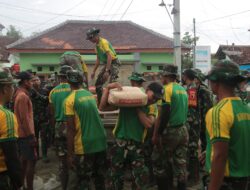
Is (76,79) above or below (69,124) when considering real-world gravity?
above

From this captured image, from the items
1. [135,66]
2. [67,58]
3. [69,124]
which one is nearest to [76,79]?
[69,124]

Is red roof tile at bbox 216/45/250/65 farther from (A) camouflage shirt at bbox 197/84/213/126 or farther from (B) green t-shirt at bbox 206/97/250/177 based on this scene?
(B) green t-shirt at bbox 206/97/250/177

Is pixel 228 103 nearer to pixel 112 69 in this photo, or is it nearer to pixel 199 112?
pixel 199 112

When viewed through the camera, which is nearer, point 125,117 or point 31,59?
point 125,117

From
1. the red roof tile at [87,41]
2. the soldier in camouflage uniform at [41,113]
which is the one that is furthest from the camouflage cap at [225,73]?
the red roof tile at [87,41]

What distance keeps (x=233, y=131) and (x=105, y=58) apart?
497cm

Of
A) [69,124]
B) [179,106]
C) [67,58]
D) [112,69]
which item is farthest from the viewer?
[112,69]

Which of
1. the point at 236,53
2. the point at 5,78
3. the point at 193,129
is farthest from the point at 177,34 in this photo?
the point at 236,53

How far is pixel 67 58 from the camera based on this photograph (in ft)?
22.4

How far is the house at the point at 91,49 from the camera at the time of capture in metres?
23.4

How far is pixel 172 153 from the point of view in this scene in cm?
535

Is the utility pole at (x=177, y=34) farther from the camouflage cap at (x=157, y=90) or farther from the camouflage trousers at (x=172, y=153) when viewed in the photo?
the camouflage cap at (x=157, y=90)

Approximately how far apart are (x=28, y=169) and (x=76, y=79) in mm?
1870

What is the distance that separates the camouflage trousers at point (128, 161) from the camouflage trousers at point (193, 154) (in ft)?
6.97
